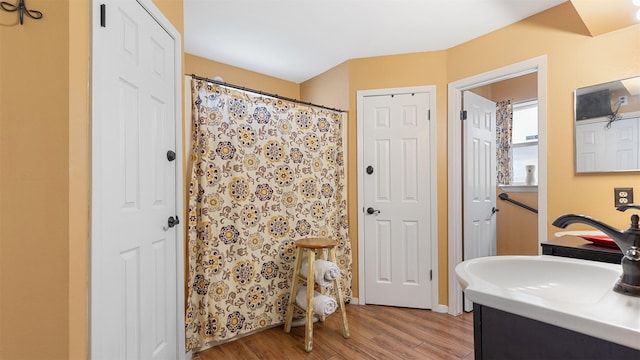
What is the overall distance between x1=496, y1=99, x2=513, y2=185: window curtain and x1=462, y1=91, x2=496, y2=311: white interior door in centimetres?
30

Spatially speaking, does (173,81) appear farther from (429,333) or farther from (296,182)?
(429,333)

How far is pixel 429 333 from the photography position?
222cm

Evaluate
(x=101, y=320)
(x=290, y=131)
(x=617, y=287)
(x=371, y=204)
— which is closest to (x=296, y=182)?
(x=290, y=131)

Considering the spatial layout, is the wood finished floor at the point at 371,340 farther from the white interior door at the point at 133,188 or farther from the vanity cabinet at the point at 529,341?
the vanity cabinet at the point at 529,341

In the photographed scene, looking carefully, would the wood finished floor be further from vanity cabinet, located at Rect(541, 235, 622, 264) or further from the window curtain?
the window curtain

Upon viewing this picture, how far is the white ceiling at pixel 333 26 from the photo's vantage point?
6.52 feet

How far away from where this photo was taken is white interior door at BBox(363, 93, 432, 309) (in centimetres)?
266

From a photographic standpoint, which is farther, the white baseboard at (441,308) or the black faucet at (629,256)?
the white baseboard at (441,308)

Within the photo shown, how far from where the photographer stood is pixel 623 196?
1.64 meters

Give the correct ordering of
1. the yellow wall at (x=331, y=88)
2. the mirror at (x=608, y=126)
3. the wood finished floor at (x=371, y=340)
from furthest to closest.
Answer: the yellow wall at (x=331, y=88), the wood finished floor at (x=371, y=340), the mirror at (x=608, y=126)

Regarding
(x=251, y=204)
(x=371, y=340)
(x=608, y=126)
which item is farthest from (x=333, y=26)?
(x=371, y=340)

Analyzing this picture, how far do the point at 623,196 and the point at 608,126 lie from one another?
41cm
